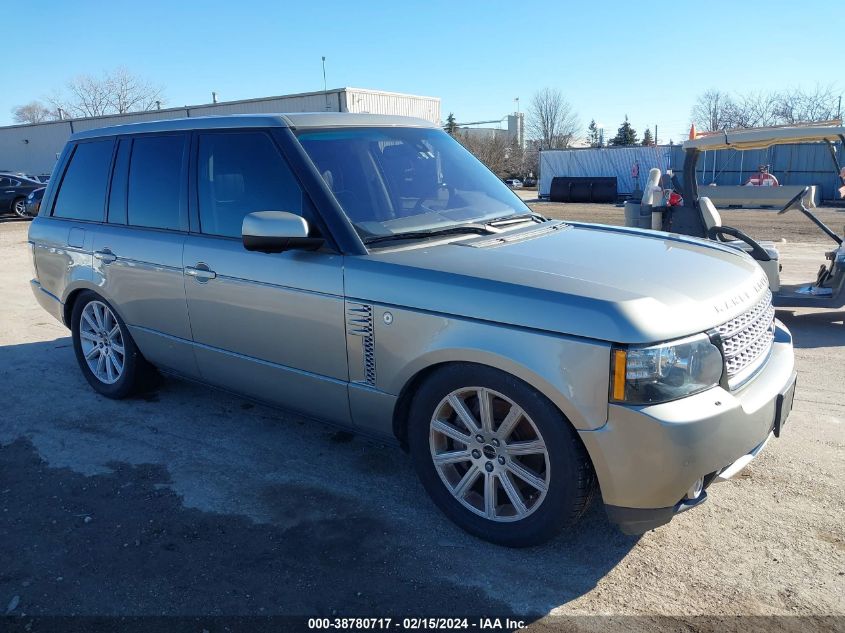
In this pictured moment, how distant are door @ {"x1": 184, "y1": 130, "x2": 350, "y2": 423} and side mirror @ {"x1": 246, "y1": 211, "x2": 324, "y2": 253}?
0.51 feet

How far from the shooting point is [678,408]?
102 inches

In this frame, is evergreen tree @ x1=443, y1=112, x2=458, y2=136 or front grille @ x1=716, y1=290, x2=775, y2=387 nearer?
front grille @ x1=716, y1=290, x2=775, y2=387

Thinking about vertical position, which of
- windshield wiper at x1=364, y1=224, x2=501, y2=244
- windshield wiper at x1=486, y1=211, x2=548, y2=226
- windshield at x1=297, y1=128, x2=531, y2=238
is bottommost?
windshield wiper at x1=364, y1=224, x2=501, y2=244

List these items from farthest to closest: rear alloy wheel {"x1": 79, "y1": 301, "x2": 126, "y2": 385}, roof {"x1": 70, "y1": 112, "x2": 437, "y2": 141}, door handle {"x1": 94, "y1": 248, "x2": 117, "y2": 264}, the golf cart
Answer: the golf cart
rear alloy wheel {"x1": 79, "y1": 301, "x2": 126, "y2": 385}
door handle {"x1": 94, "y1": 248, "x2": 117, "y2": 264}
roof {"x1": 70, "y1": 112, "x2": 437, "y2": 141}

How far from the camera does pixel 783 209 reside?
8.10 metres

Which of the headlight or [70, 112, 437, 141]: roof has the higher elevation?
[70, 112, 437, 141]: roof

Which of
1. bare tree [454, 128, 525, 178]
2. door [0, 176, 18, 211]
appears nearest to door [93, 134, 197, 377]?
door [0, 176, 18, 211]

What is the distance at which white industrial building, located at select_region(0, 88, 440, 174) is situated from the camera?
25297mm

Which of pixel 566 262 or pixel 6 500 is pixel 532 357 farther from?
pixel 6 500

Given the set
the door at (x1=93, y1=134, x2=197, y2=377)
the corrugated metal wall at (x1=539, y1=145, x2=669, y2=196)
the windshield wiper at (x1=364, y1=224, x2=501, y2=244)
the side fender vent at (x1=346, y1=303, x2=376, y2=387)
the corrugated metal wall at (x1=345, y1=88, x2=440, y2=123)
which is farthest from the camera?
the corrugated metal wall at (x1=539, y1=145, x2=669, y2=196)

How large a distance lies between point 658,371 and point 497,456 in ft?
2.81

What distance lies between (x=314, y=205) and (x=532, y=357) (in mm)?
1493

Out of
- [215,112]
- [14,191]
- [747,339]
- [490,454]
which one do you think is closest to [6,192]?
[14,191]

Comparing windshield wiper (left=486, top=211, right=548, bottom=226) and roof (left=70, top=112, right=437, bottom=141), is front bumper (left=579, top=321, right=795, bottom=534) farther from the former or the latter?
roof (left=70, top=112, right=437, bottom=141)
